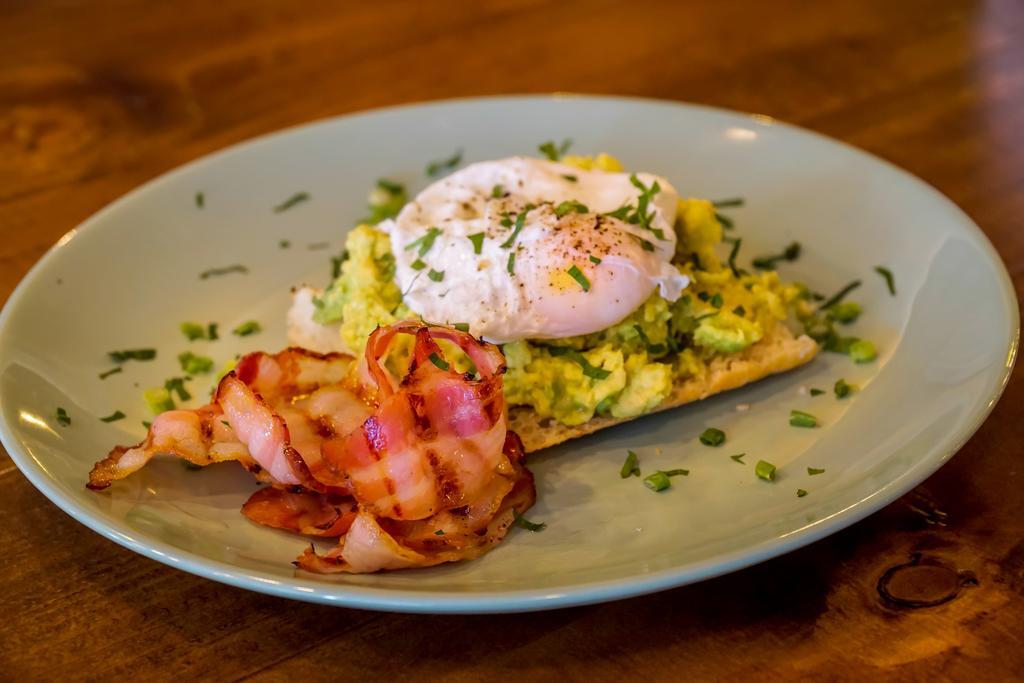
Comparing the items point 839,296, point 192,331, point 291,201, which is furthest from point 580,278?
point 291,201

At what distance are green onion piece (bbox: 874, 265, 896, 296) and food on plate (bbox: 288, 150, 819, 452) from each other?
189 millimetres

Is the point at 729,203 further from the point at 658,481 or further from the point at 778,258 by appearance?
the point at 658,481

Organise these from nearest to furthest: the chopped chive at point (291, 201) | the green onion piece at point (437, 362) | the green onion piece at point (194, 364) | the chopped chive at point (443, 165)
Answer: the green onion piece at point (437, 362) < the green onion piece at point (194, 364) < the chopped chive at point (291, 201) < the chopped chive at point (443, 165)

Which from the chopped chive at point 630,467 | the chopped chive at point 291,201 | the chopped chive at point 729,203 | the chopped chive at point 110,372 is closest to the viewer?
the chopped chive at point 630,467

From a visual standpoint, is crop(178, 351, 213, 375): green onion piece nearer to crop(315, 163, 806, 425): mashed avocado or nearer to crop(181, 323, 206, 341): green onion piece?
crop(181, 323, 206, 341): green onion piece

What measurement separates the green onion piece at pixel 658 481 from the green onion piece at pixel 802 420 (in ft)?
1.19

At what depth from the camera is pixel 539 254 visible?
238 centimetres

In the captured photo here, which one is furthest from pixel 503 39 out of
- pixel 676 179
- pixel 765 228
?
pixel 765 228

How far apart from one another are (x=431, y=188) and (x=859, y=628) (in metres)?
1.54

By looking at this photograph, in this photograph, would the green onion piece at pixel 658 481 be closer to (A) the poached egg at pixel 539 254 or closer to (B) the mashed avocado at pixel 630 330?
(B) the mashed avocado at pixel 630 330

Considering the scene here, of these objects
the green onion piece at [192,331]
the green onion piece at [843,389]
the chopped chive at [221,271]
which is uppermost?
the chopped chive at [221,271]

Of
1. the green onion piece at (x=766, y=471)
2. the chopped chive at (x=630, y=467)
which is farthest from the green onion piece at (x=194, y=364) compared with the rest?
the green onion piece at (x=766, y=471)

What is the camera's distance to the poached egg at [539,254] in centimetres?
230

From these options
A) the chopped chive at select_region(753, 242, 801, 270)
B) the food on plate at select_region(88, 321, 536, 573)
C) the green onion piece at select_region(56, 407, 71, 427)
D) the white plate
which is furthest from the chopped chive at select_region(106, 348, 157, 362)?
the chopped chive at select_region(753, 242, 801, 270)
